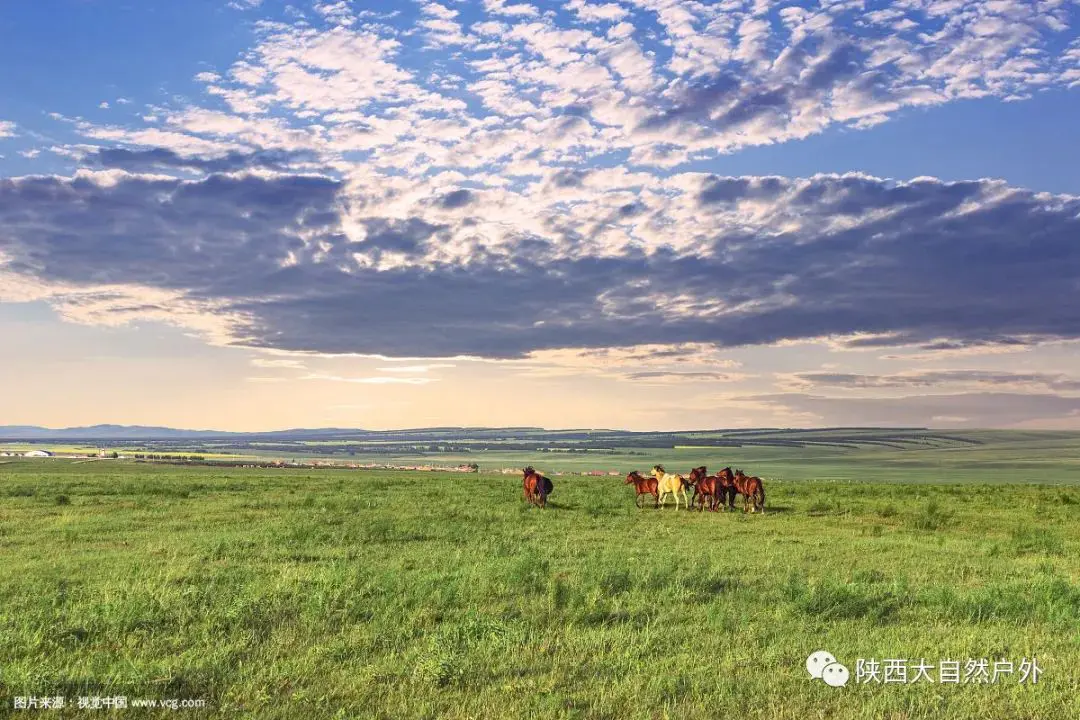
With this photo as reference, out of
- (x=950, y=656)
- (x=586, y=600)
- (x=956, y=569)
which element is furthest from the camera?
(x=956, y=569)

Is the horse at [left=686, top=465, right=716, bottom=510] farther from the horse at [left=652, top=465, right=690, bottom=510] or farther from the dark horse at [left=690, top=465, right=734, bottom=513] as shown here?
the horse at [left=652, top=465, right=690, bottom=510]

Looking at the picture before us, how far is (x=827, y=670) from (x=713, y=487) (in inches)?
839

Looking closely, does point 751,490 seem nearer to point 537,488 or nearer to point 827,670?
point 537,488

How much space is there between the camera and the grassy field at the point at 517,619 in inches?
296

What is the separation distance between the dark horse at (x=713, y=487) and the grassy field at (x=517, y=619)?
7.25m

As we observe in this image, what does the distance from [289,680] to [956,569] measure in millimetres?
14770

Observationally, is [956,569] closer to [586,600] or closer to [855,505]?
[586,600]

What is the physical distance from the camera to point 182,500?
3141cm

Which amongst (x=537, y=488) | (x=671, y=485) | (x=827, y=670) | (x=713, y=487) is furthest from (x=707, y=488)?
(x=827, y=670)

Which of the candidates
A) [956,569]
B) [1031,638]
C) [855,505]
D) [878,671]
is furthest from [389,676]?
[855,505]

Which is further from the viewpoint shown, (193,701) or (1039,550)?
(1039,550)

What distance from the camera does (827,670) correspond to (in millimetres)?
8367

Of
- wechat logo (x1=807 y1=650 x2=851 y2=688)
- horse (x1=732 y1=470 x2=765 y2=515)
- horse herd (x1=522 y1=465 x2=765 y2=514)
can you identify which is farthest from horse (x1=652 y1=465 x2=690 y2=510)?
wechat logo (x1=807 y1=650 x2=851 y2=688)

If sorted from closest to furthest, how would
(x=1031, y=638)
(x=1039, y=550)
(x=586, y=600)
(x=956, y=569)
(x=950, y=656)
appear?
(x=950, y=656) < (x=1031, y=638) < (x=586, y=600) < (x=956, y=569) < (x=1039, y=550)
